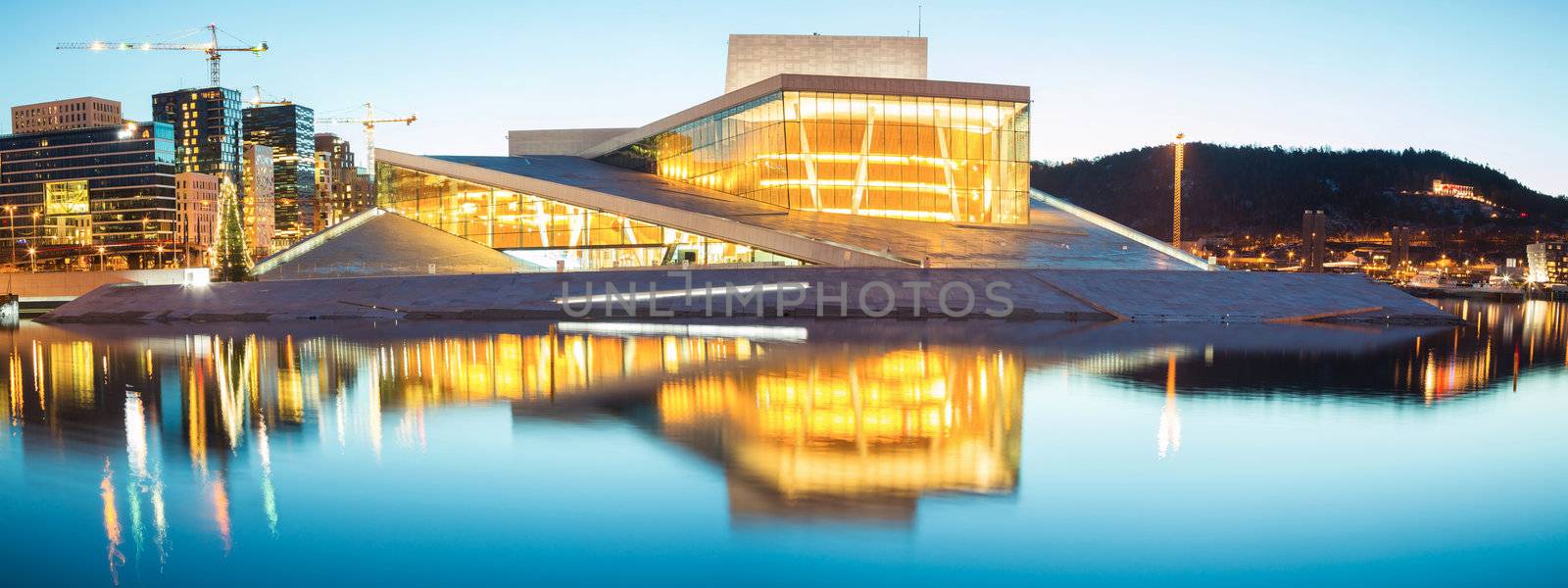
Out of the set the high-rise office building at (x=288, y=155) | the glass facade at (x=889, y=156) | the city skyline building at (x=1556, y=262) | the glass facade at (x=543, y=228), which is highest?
the high-rise office building at (x=288, y=155)

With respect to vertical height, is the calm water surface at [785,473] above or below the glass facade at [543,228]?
below

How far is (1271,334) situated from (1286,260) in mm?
94680

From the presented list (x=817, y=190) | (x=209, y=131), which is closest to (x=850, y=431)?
(x=817, y=190)

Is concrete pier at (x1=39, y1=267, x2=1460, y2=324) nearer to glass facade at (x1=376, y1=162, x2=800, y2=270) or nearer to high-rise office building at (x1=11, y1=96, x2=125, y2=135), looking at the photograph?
glass facade at (x1=376, y1=162, x2=800, y2=270)

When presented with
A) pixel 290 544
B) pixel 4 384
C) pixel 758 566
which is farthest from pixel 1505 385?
pixel 4 384

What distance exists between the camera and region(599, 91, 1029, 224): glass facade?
117 ft

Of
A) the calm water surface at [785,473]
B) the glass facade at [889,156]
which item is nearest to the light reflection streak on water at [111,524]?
the calm water surface at [785,473]

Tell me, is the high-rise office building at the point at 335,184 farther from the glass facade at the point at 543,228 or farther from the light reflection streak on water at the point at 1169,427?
the light reflection streak on water at the point at 1169,427

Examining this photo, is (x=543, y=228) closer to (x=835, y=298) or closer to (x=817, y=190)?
(x=817, y=190)

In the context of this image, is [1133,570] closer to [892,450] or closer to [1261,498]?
[1261,498]

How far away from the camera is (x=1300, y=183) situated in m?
127

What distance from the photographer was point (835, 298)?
2644 centimetres

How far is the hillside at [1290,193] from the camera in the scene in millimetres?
122375

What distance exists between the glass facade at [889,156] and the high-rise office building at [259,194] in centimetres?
12605
